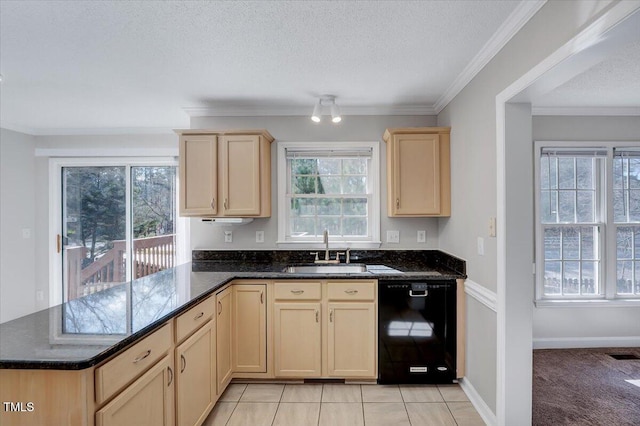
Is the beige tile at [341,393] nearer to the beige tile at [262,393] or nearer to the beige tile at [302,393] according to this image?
the beige tile at [302,393]

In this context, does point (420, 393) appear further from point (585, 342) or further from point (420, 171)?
point (585, 342)

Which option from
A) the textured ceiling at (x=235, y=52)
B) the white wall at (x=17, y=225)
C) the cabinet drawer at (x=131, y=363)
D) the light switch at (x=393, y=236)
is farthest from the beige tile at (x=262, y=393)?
the white wall at (x=17, y=225)

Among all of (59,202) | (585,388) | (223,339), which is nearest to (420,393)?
(585,388)

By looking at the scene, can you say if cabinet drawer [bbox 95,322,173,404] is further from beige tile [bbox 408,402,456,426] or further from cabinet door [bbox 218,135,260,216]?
beige tile [bbox 408,402,456,426]

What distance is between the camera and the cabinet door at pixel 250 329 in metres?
2.55

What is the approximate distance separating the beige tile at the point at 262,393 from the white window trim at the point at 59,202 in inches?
80.1

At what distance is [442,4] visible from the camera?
160 cm

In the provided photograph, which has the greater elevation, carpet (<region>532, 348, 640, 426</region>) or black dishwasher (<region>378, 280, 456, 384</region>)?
black dishwasher (<region>378, 280, 456, 384</region>)

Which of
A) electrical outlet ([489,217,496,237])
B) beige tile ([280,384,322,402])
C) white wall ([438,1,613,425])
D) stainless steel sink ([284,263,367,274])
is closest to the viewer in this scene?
white wall ([438,1,613,425])

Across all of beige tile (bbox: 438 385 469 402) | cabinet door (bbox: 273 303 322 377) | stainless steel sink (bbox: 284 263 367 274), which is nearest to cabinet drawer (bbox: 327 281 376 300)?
cabinet door (bbox: 273 303 322 377)

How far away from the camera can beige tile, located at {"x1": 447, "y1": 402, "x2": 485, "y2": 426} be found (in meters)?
2.08

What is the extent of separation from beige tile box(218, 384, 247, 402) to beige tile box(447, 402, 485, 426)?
5.22ft

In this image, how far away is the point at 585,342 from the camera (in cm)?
324

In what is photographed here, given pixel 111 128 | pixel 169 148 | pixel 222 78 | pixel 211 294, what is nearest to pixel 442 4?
pixel 222 78
